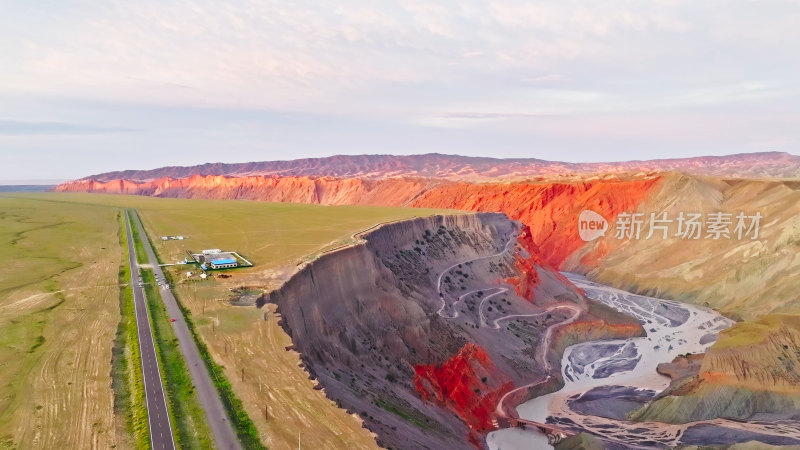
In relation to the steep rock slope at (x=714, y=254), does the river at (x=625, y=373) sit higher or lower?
lower

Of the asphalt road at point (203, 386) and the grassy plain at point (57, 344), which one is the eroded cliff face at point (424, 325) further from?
the grassy plain at point (57, 344)

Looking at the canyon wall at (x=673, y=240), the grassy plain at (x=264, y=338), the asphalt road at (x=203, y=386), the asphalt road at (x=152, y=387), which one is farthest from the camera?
the canyon wall at (x=673, y=240)

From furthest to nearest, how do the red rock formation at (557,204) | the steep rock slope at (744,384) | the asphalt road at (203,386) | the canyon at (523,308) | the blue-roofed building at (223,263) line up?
the red rock formation at (557,204)
the blue-roofed building at (223,263)
the steep rock slope at (744,384)
the canyon at (523,308)
the asphalt road at (203,386)

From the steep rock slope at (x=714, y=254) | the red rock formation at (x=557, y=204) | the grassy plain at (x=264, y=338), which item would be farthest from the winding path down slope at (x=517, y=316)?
the red rock formation at (x=557, y=204)

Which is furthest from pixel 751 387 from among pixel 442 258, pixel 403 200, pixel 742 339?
pixel 403 200

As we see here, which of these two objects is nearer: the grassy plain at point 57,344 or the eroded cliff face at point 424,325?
the grassy plain at point 57,344

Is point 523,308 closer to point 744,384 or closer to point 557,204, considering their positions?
point 744,384

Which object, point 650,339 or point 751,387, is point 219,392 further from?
point 650,339
